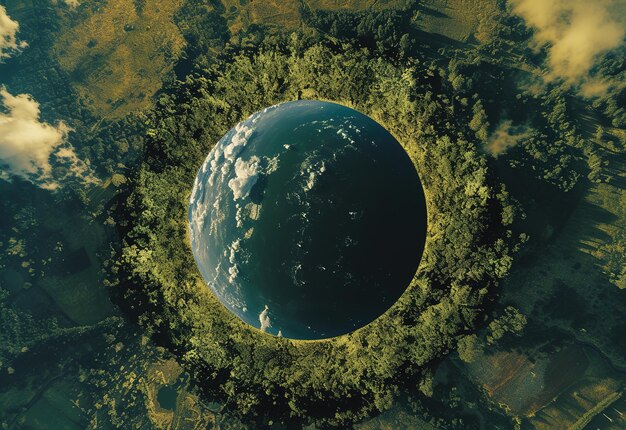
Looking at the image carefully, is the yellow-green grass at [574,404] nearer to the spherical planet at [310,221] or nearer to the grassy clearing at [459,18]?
the spherical planet at [310,221]

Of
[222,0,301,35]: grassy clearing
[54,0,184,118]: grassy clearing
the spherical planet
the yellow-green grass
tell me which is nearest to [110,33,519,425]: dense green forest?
[222,0,301,35]: grassy clearing

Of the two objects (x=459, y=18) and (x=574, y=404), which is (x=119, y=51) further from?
(x=574, y=404)

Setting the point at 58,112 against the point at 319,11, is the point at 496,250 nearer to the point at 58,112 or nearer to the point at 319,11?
the point at 319,11

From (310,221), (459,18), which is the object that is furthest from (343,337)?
(459,18)

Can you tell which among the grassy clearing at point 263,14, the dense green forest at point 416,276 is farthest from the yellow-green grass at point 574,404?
the grassy clearing at point 263,14

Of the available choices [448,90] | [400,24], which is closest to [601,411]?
[448,90]

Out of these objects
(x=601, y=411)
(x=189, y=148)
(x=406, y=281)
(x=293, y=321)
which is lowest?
(x=601, y=411)

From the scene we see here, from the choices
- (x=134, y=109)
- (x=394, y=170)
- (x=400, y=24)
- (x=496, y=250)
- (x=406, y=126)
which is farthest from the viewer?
(x=134, y=109)
